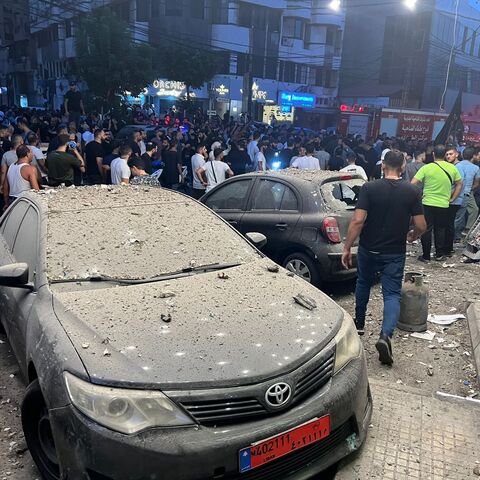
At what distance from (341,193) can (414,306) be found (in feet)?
6.16

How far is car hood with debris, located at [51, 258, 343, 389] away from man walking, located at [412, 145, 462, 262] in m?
4.78

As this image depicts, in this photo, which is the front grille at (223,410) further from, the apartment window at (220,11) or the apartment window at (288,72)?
the apartment window at (288,72)

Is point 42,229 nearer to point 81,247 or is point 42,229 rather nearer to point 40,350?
point 81,247

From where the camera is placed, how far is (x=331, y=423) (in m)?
2.63

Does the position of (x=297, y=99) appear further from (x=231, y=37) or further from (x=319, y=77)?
(x=231, y=37)

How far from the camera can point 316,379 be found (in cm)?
267

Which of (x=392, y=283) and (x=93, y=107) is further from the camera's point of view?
(x=93, y=107)

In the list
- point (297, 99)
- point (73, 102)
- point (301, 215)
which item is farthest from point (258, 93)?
point (301, 215)

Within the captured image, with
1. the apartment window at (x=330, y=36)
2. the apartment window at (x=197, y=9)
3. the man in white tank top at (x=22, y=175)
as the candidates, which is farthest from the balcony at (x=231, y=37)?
the man in white tank top at (x=22, y=175)

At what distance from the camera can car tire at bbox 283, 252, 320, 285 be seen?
19.6 feet

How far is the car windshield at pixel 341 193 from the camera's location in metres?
6.11

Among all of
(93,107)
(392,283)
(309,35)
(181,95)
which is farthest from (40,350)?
(309,35)

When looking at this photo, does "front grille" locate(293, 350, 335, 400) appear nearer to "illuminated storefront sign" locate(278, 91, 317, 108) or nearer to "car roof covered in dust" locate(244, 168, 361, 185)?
"car roof covered in dust" locate(244, 168, 361, 185)

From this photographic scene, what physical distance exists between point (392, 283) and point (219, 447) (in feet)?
8.98
